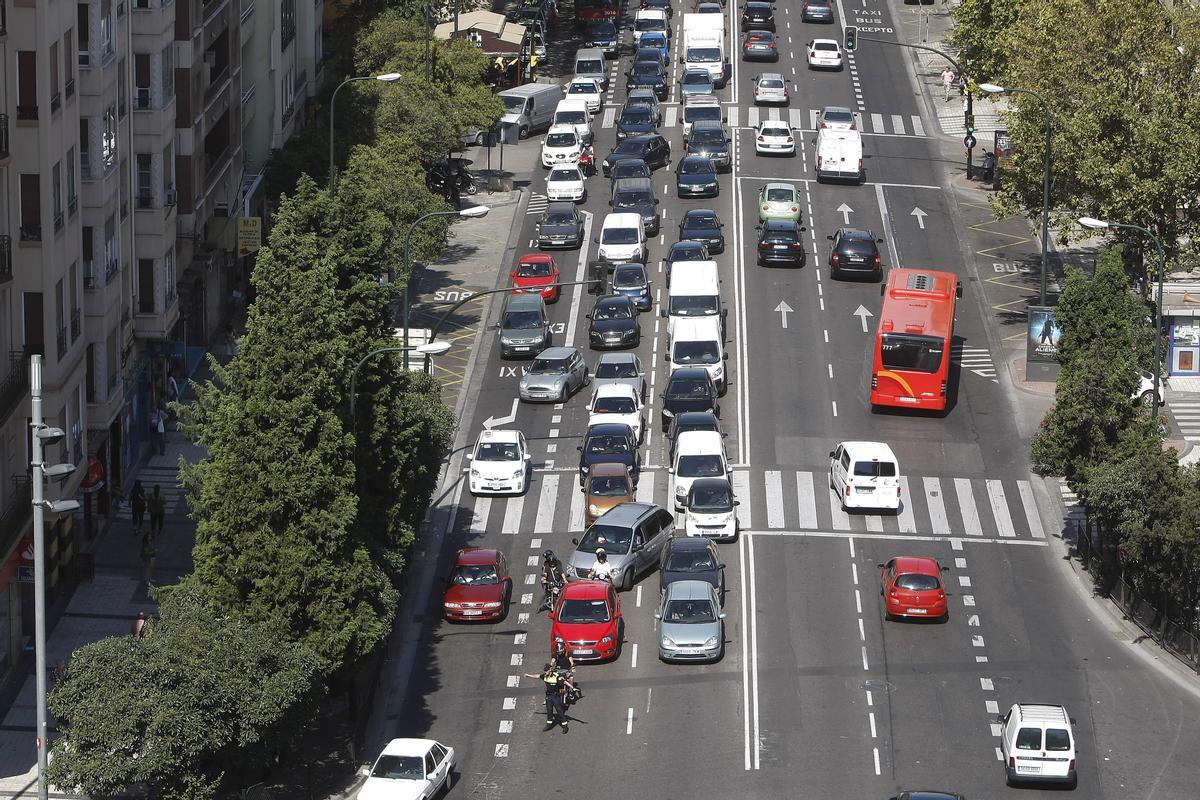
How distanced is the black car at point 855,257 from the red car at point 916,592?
26677 millimetres

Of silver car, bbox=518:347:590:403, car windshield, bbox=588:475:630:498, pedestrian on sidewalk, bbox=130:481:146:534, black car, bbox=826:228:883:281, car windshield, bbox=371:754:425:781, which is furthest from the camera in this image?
black car, bbox=826:228:883:281

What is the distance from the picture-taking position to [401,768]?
45.4 m

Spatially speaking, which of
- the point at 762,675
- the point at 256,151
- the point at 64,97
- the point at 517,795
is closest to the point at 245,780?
the point at 517,795

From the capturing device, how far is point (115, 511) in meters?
62.7

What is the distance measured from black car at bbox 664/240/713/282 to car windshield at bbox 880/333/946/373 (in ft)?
42.7

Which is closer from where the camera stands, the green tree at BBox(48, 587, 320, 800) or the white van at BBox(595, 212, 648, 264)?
the green tree at BBox(48, 587, 320, 800)

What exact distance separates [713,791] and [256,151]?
44721mm

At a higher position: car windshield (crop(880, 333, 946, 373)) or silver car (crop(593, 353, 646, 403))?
car windshield (crop(880, 333, 946, 373))

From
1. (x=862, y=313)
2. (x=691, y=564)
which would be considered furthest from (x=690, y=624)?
(x=862, y=313)

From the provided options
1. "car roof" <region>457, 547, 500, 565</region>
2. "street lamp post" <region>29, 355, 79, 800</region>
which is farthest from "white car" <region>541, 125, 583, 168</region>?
"street lamp post" <region>29, 355, 79, 800</region>

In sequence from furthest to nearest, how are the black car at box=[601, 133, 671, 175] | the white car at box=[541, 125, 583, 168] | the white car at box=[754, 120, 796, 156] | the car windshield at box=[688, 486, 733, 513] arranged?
1. the white car at box=[754, 120, 796, 156]
2. the white car at box=[541, 125, 583, 168]
3. the black car at box=[601, 133, 671, 175]
4. the car windshield at box=[688, 486, 733, 513]

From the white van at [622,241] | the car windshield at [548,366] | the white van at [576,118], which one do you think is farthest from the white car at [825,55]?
the car windshield at [548,366]

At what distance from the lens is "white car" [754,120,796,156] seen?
97125 millimetres

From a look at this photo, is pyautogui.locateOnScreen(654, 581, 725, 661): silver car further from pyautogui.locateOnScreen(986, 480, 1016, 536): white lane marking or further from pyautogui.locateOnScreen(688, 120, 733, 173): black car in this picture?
pyautogui.locateOnScreen(688, 120, 733, 173): black car
